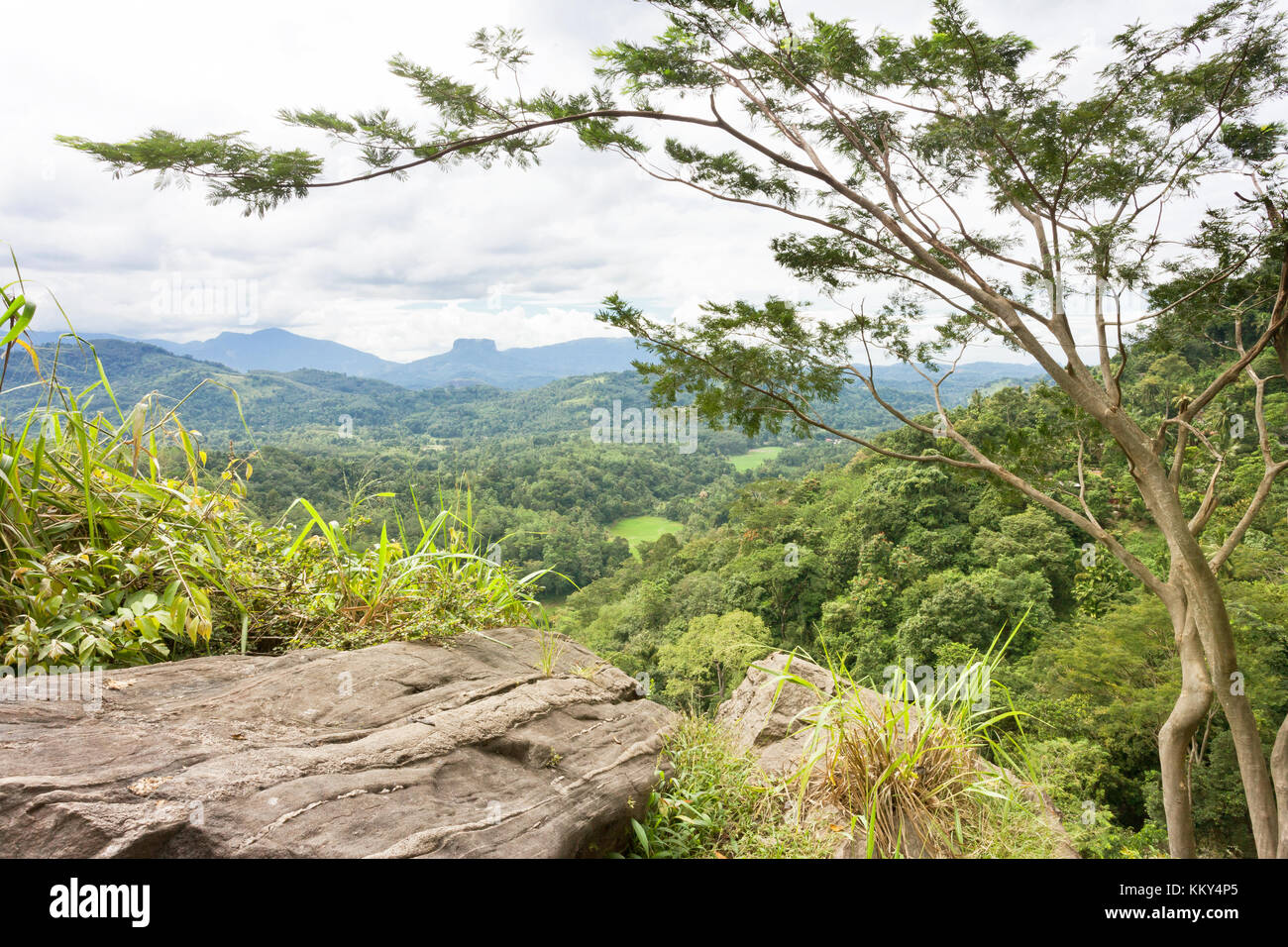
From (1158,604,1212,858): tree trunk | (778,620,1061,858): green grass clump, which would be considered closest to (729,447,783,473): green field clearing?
(1158,604,1212,858): tree trunk

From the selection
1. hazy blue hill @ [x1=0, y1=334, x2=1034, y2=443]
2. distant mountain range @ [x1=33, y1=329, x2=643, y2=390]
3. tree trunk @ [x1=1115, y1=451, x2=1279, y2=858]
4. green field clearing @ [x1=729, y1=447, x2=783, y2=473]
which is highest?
distant mountain range @ [x1=33, y1=329, x2=643, y2=390]

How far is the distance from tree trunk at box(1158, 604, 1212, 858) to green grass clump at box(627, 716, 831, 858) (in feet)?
10.5

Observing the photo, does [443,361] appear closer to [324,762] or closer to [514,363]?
[514,363]

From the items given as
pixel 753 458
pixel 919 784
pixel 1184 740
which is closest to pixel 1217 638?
pixel 1184 740

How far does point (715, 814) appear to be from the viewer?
1793 mm

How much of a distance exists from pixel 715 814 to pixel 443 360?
368 ft

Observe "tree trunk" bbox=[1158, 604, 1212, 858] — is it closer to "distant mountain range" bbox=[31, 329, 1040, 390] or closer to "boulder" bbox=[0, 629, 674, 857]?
"boulder" bbox=[0, 629, 674, 857]

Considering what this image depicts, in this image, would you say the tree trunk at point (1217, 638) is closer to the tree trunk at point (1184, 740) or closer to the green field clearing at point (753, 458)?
the tree trunk at point (1184, 740)

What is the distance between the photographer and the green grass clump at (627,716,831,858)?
65.3 inches

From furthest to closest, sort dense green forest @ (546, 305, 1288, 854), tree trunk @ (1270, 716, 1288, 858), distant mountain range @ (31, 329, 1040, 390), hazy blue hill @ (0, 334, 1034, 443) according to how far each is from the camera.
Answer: distant mountain range @ (31, 329, 1040, 390) → hazy blue hill @ (0, 334, 1034, 443) → dense green forest @ (546, 305, 1288, 854) → tree trunk @ (1270, 716, 1288, 858)

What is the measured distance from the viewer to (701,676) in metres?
17.5

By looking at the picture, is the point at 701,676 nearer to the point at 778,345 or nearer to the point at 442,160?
the point at 778,345
